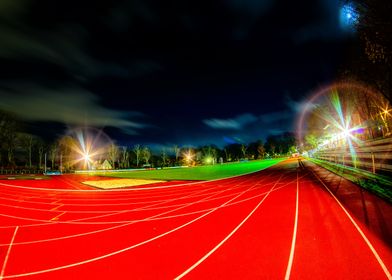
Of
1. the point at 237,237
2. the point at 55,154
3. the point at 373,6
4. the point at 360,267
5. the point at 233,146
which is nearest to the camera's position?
the point at 360,267

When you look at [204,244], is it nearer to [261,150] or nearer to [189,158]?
[189,158]

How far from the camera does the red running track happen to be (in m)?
5.00

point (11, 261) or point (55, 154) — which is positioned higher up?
point (55, 154)

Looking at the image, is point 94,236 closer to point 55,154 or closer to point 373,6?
point 373,6

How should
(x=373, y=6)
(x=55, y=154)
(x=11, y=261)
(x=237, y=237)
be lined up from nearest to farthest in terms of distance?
1. (x=11, y=261)
2. (x=237, y=237)
3. (x=373, y=6)
4. (x=55, y=154)

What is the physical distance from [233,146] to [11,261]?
154 metres

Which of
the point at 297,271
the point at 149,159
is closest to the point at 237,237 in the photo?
the point at 297,271

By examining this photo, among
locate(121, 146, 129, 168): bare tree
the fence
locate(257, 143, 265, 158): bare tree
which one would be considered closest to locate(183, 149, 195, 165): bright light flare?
locate(121, 146, 129, 168): bare tree

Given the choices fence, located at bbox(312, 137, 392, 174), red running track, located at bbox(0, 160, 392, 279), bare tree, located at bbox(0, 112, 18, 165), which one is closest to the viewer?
red running track, located at bbox(0, 160, 392, 279)

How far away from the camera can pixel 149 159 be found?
10719cm

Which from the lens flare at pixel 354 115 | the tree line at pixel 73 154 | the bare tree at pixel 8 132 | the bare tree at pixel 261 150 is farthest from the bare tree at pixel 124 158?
the bare tree at pixel 261 150

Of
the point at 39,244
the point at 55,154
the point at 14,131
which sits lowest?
the point at 39,244

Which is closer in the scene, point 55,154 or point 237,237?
point 237,237

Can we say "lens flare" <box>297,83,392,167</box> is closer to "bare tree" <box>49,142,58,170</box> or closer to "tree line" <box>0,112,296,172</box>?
"tree line" <box>0,112,296,172</box>
